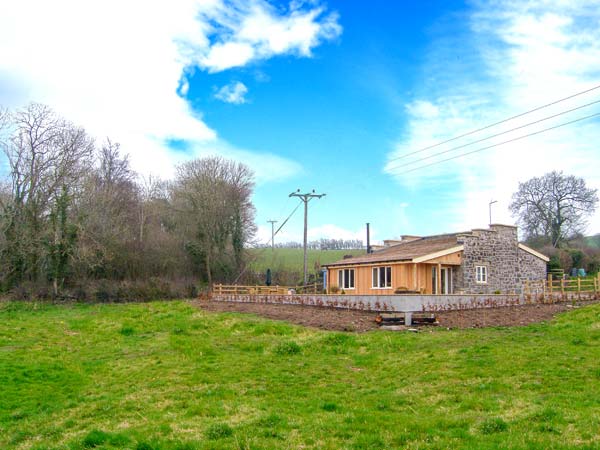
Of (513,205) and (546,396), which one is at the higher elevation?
(513,205)

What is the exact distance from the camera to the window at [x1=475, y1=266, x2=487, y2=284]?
30.4 meters

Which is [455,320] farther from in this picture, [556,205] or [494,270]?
[556,205]

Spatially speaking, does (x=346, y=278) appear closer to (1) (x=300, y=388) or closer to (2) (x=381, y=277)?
(2) (x=381, y=277)

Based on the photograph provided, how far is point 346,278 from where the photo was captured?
109 feet

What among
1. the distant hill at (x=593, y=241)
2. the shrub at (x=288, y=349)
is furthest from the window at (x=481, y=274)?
the distant hill at (x=593, y=241)

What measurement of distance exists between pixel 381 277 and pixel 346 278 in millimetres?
3932

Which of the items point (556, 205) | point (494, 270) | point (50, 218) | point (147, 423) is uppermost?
point (556, 205)

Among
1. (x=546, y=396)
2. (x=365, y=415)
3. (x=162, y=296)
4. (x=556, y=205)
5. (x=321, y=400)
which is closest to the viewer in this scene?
(x=365, y=415)

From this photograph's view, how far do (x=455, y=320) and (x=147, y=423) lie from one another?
13016 millimetres

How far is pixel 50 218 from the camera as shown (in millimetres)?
32375

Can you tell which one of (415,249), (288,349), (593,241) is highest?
(593,241)

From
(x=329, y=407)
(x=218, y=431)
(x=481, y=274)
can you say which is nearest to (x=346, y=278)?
(x=481, y=274)

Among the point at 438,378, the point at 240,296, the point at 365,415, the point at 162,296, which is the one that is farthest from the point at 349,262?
the point at 365,415

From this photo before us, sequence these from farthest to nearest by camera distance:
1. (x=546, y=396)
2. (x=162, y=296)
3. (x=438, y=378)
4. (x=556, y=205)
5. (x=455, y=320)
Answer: (x=556, y=205), (x=162, y=296), (x=455, y=320), (x=438, y=378), (x=546, y=396)
